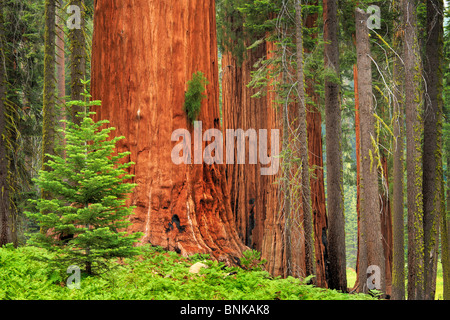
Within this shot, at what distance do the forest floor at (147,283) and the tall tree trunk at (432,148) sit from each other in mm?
6172

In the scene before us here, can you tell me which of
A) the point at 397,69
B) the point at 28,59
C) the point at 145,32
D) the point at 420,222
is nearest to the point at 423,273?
the point at 420,222

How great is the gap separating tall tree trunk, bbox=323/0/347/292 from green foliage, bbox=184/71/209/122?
438 centimetres

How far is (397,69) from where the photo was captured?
13570 millimetres

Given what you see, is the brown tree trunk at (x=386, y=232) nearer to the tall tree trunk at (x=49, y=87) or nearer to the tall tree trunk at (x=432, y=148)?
the tall tree trunk at (x=432, y=148)

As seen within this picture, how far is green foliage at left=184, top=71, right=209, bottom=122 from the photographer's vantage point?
7543 mm

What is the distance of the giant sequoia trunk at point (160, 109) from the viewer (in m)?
7.26

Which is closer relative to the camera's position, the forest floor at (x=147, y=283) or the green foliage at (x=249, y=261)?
the forest floor at (x=147, y=283)

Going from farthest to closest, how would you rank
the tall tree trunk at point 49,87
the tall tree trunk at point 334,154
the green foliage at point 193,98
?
the tall tree trunk at point 49,87
the tall tree trunk at point 334,154
the green foliage at point 193,98

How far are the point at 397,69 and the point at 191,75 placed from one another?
27.6 feet

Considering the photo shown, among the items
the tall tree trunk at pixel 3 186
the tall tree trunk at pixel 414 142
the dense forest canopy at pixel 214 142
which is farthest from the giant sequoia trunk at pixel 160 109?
the tall tree trunk at pixel 414 142

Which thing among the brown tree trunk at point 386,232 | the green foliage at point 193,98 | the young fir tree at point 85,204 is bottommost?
the brown tree trunk at point 386,232

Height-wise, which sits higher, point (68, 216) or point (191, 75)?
point (191, 75)
